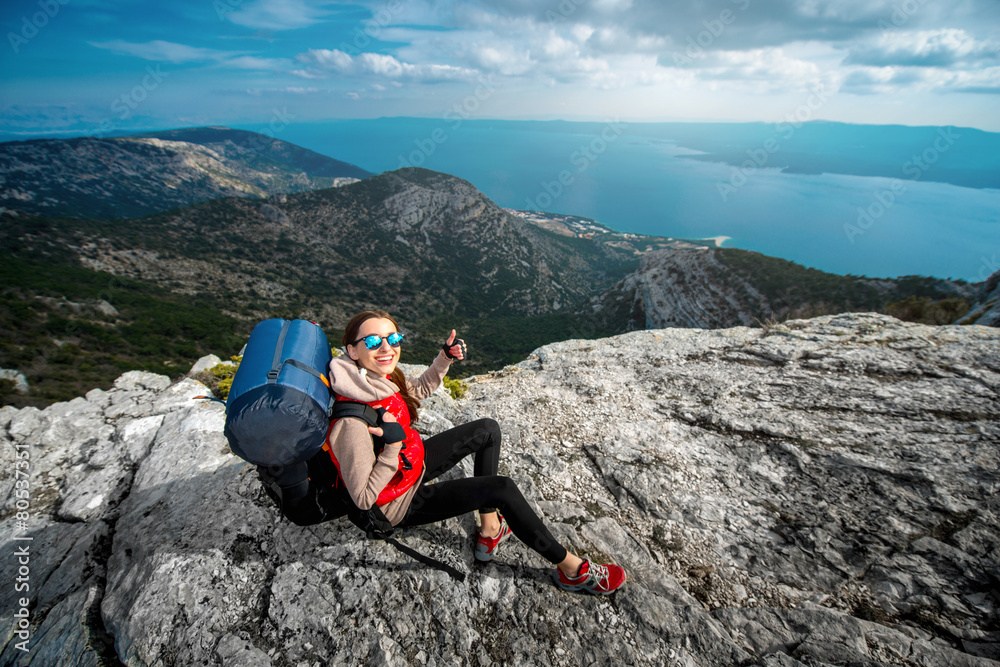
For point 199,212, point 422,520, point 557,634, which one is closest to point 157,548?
point 422,520

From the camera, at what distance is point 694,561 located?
3.87 m

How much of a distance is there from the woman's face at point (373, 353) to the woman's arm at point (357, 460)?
597 mm

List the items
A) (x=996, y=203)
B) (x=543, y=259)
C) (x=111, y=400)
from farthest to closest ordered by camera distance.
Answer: (x=996, y=203)
(x=543, y=259)
(x=111, y=400)

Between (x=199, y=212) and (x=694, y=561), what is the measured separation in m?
97.0

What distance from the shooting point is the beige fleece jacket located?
2873 millimetres

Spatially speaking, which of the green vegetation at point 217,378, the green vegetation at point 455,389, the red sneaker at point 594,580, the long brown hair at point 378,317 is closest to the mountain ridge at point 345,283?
the green vegetation at point 217,378

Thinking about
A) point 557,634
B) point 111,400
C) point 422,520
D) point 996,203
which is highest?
point 996,203

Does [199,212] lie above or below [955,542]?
below

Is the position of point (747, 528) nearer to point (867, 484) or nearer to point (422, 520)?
point (867, 484)

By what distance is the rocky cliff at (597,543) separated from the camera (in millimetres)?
3014

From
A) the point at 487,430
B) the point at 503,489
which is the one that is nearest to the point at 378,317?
the point at 487,430

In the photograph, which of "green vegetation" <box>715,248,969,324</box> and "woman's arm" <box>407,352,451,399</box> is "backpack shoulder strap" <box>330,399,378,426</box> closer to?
"woman's arm" <box>407,352,451,399</box>

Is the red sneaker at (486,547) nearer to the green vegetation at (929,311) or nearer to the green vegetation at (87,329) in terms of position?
the green vegetation at (929,311)

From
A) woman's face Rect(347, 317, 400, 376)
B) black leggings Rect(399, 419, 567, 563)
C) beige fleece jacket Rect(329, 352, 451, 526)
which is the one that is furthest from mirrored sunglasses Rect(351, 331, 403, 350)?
black leggings Rect(399, 419, 567, 563)
